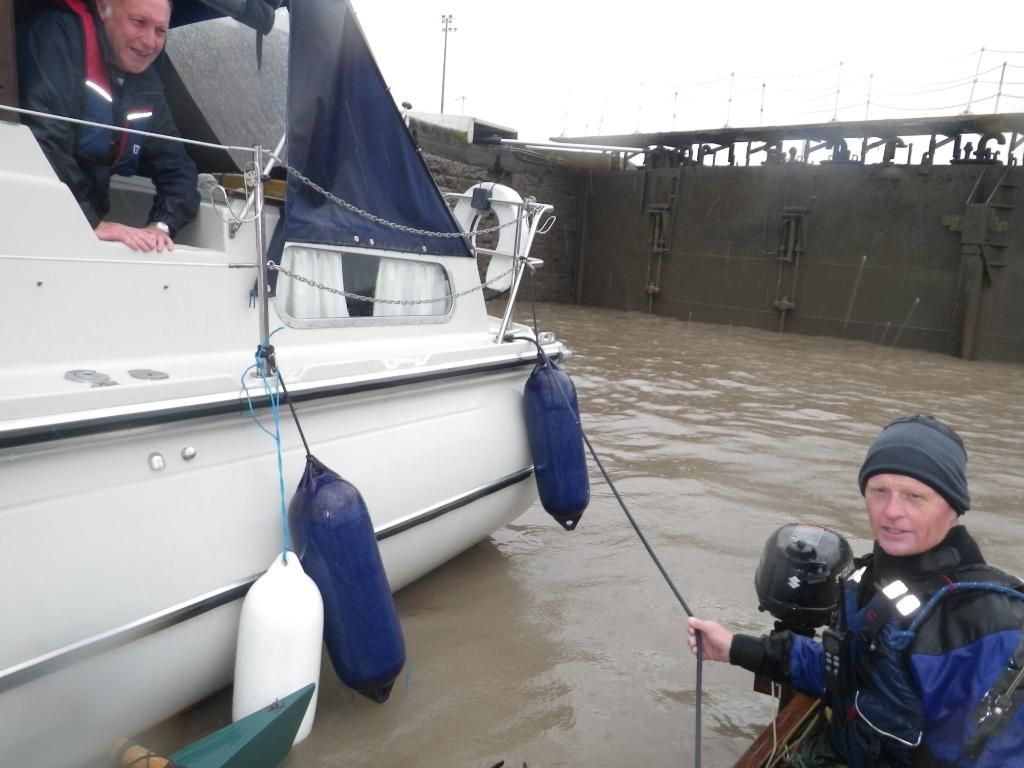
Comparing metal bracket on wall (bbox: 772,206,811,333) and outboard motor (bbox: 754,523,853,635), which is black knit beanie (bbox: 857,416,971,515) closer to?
outboard motor (bbox: 754,523,853,635)

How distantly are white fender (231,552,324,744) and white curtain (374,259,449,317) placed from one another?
1.62 m

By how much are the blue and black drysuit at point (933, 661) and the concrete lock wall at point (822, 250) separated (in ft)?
44.6

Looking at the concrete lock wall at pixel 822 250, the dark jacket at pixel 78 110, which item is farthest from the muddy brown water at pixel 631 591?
the concrete lock wall at pixel 822 250

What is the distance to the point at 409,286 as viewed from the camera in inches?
157

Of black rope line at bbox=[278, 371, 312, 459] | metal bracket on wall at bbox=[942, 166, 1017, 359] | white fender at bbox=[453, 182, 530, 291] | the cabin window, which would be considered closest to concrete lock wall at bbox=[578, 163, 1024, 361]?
metal bracket on wall at bbox=[942, 166, 1017, 359]

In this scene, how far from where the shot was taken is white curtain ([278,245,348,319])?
3336 mm

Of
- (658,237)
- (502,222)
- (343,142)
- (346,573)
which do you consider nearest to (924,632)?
(346,573)

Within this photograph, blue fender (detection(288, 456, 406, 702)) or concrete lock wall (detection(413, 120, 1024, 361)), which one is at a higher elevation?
concrete lock wall (detection(413, 120, 1024, 361))

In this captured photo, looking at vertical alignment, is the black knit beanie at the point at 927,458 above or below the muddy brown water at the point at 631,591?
above

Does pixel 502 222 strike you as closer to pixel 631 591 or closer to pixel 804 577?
pixel 631 591

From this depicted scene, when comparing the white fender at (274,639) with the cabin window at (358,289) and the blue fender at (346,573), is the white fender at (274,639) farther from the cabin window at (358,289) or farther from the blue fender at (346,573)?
the cabin window at (358,289)

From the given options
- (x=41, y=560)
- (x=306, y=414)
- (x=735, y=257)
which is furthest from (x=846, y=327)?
(x=41, y=560)

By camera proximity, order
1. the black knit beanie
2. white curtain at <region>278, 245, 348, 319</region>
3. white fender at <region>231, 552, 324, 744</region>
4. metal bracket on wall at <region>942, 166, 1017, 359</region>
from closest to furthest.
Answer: the black knit beanie < white fender at <region>231, 552, 324, 744</region> < white curtain at <region>278, 245, 348, 319</region> < metal bracket on wall at <region>942, 166, 1017, 359</region>

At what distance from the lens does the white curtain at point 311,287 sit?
3.34 meters
